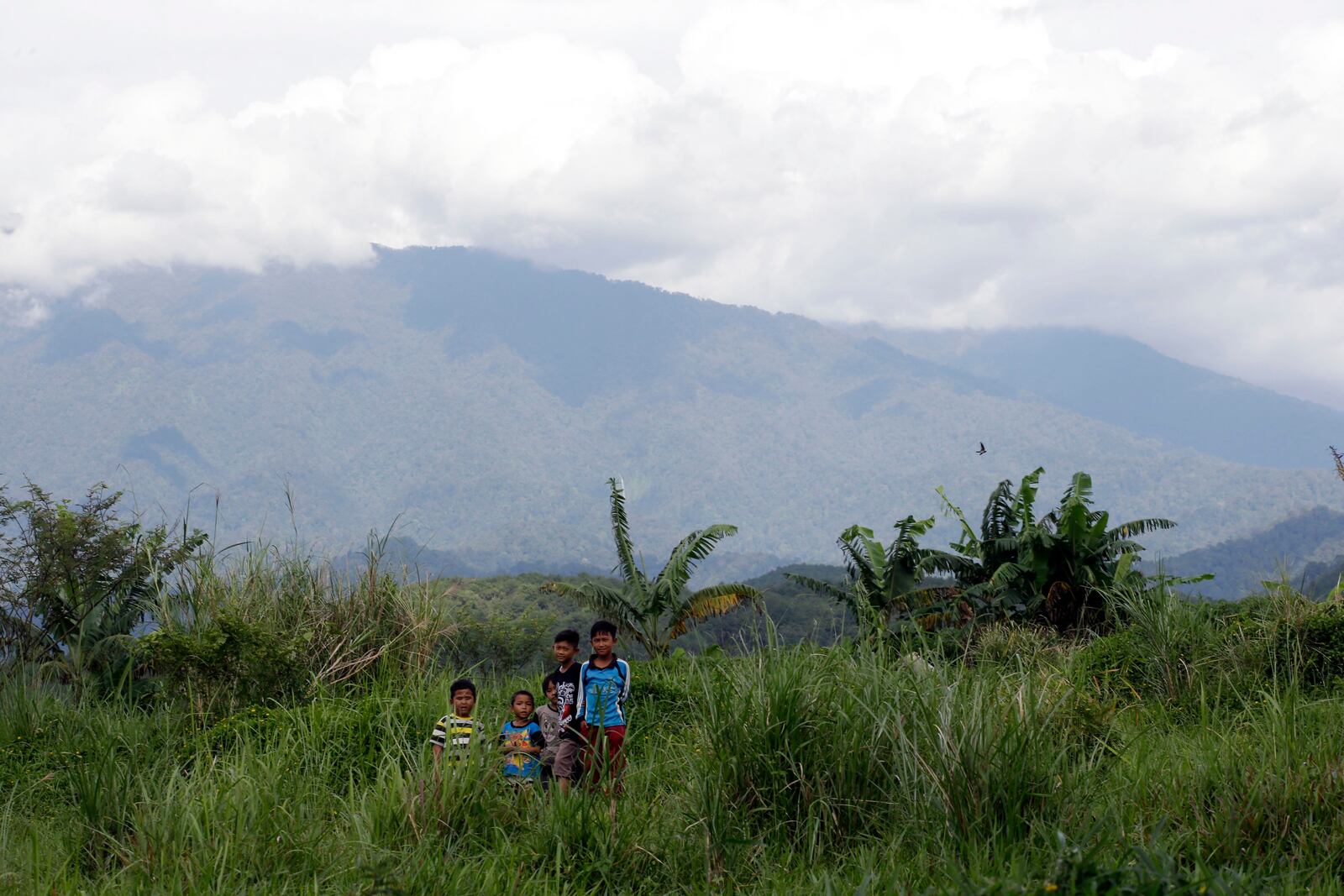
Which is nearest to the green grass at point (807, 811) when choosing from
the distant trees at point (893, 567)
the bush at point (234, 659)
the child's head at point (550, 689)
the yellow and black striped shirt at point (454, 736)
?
the yellow and black striped shirt at point (454, 736)

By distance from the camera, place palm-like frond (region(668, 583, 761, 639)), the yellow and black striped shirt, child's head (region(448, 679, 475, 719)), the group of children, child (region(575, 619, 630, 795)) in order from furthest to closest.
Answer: palm-like frond (region(668, 583, 761, 639))
child's head (region(448, 679, 475, 719))
child (region(575, 619, 630, 795))
the group of children
the yellow and black striped shirt

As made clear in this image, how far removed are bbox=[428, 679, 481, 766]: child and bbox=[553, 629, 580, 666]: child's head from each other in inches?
28.7

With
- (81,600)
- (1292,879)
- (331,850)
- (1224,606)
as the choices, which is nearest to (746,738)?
(331,850)

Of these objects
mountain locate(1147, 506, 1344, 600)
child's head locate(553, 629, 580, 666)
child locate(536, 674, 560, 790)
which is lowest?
mountain locate(1147, 506, 1344, 600)

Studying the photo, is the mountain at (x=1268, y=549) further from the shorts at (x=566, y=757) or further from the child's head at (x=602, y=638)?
the shorts at (x=566, y=757)

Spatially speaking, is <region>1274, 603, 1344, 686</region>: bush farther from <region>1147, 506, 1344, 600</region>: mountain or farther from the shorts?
<region>1147, 506, 1344, 600</region>: mountain

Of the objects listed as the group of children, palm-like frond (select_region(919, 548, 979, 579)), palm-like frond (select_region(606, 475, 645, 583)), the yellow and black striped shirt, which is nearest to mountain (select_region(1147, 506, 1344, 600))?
palm-like frond (select_region(919, 548, 979, 579))

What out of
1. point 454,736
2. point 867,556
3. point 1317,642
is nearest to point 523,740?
point 454,736

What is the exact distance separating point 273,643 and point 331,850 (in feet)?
17.0

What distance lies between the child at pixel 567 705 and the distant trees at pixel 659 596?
11.6 meters

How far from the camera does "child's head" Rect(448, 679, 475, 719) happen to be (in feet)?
27.3

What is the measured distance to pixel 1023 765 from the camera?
5727 millimetres

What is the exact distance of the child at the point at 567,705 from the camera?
7.69 meters

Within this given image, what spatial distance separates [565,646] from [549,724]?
→ 60cm
